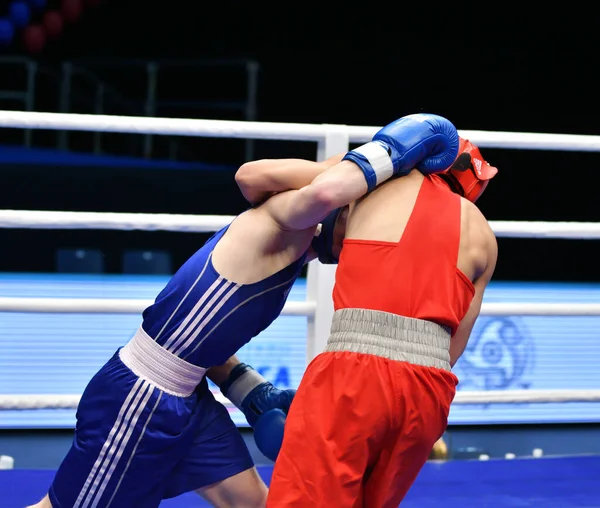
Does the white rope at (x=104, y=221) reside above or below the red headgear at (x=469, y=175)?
below

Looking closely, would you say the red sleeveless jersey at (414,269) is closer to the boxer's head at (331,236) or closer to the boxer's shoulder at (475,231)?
the boxer's shoulder at (475,231)

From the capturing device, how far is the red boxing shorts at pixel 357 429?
147cm

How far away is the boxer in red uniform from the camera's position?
1.48 meters

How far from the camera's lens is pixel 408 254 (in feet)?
4.99

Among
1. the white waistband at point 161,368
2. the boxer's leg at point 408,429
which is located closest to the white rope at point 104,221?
the white waistband at point 161,368

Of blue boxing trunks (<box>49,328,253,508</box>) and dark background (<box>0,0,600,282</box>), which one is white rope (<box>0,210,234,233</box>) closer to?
blue boxing trunks (<box>49,328,253,508</box>)

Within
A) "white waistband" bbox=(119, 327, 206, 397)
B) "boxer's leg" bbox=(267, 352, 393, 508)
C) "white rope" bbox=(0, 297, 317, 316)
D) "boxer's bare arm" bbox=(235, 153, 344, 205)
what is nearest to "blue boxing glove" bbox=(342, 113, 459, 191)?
"boxer's bare arm" bbox=(235, 153, 344, 205)

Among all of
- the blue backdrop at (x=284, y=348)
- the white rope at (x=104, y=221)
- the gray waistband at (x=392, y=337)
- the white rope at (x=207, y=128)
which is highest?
the white rope at (x=207, y=128)

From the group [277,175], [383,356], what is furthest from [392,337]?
[277,175]

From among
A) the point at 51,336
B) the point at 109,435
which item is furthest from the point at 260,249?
the point at 51,336

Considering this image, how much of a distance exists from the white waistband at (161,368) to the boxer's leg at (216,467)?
8 centimetres

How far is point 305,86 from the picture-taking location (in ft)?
22.7

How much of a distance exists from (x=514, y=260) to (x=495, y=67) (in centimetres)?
247

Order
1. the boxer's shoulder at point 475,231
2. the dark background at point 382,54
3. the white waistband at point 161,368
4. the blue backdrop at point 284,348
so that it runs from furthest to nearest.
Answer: the dark background at point 382,54
the blue backdrop at point 284,348
the white waistband at point 161,368
the boxer's shoulder at point 475,231
